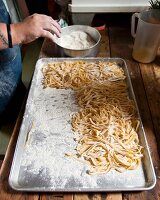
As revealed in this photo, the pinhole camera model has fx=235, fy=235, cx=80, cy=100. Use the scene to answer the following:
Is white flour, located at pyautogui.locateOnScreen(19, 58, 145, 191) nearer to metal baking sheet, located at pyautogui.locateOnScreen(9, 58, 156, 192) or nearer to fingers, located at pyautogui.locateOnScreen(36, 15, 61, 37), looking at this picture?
metal baking sheet, located at pyautogui.locateOnScreen(9, 58, 156, 192)

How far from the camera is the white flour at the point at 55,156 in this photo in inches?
24.5

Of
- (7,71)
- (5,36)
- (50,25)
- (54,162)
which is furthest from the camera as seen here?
(7,71)

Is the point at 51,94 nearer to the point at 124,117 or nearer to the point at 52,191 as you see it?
the point at 124,117

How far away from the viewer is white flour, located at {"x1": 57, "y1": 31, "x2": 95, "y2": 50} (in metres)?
1.05

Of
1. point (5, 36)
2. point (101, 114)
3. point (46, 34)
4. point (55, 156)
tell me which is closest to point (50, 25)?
point (46, 34)

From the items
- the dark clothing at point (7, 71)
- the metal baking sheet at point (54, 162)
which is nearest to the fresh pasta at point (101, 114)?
the metal baking sheet at point (54, 162)

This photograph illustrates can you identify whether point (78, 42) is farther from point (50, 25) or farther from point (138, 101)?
point (138, 101)

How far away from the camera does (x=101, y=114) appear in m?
0.81

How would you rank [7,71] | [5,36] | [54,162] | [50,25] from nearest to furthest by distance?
[54,162]
[5,36]
[50,25]
[7,71]

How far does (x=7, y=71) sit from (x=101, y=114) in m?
0.47

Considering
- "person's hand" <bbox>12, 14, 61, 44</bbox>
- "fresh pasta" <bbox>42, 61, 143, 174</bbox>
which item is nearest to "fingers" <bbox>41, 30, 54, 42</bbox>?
"person's hand" <bbox>12, 14, 61, 44</bbox>

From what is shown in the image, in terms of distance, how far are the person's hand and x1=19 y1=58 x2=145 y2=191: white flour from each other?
0.68 feet

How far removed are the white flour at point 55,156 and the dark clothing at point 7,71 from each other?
20 cm

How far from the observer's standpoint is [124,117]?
2.64 ft
